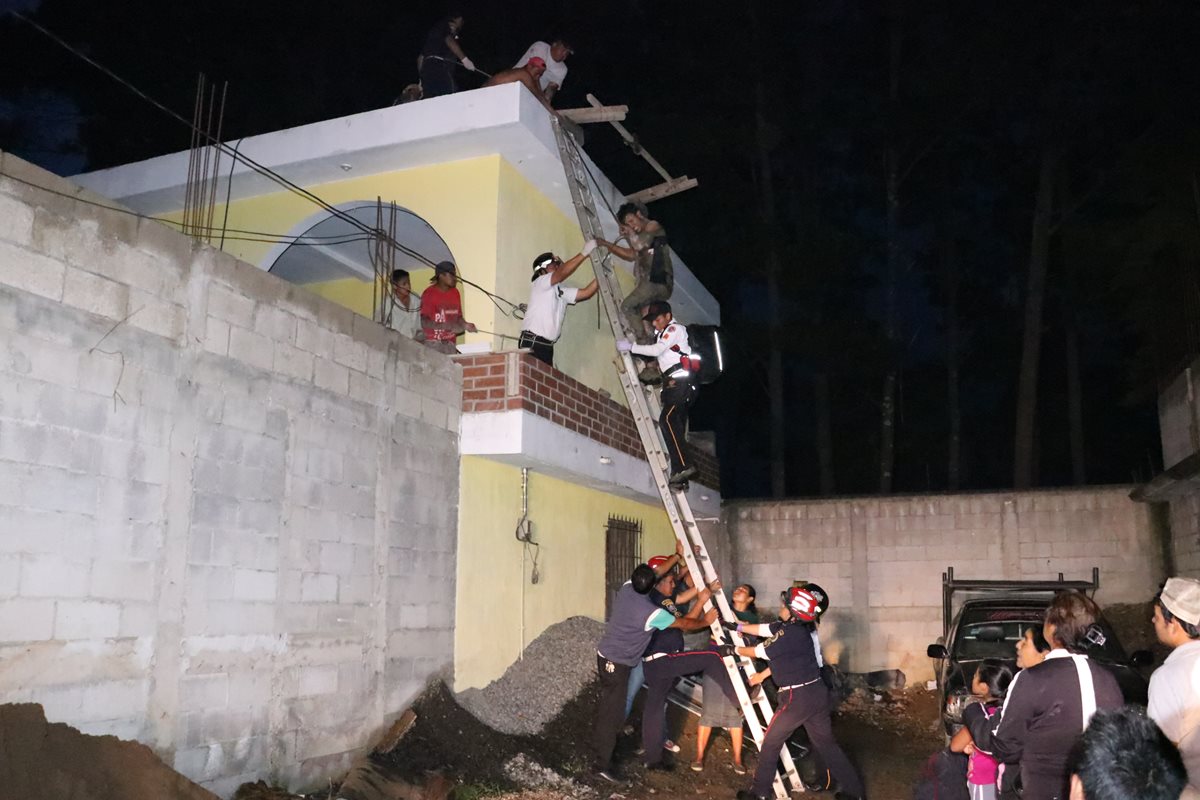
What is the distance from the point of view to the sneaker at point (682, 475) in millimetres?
9086

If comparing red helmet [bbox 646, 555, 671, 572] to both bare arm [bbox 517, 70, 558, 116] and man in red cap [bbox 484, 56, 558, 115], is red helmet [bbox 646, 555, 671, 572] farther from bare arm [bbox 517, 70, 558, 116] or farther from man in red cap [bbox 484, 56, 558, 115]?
bare arm [bbox 517, 70, 558, 116]

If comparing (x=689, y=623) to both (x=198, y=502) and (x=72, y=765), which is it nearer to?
(x=198, y=502)

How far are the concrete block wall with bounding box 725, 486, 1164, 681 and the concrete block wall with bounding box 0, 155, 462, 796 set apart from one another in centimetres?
804

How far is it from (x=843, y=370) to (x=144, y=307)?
69.6 ft

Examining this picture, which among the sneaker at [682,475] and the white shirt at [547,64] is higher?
the white shirt at [547,64]

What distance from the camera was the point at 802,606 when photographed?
7.91m

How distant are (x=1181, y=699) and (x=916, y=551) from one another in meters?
10.8

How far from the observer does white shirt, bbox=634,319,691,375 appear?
369 inches

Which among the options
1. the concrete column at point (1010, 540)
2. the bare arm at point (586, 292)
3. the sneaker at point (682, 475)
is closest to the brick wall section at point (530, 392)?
the bare arm at point (586, 292)

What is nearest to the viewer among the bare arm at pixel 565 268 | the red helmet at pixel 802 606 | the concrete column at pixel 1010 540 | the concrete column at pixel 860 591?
the red helmet at pixel 802 606

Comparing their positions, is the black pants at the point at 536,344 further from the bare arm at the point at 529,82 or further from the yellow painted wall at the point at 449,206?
the bare arm at the point at 529,82

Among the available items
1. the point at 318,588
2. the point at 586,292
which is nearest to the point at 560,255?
the point at 586,292

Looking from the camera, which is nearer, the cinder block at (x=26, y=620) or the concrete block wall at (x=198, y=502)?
the cinder block at (x=26, y=620)

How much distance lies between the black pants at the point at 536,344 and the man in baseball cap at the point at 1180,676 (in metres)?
6.14
